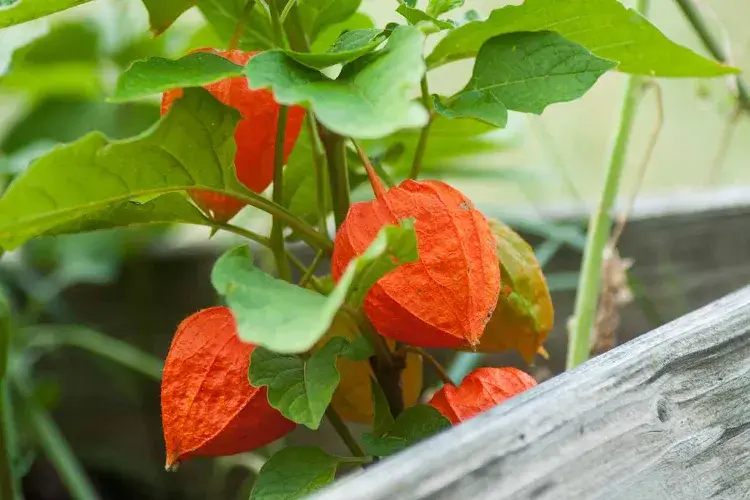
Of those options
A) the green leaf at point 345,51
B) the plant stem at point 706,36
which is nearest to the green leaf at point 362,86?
the green leaf at point 345,51

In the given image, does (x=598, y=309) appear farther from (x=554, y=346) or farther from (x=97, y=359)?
(x=97, y=359)

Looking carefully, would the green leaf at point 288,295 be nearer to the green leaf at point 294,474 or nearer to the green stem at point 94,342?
the green leaf at point 294,474

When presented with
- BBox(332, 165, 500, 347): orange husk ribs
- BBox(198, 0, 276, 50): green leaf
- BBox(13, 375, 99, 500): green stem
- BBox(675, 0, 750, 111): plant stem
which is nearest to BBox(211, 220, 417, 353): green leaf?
BBox(332, 165, 500, 347): orange husk ribs

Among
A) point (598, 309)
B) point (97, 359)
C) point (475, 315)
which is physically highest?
point (475, 315)

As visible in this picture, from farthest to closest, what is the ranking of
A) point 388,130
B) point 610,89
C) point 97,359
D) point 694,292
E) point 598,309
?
point 610,89
point 97,359
point 694,292
point 598,309
point 388,130

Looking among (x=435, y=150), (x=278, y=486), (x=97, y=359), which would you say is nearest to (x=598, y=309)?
(x=435, y=150)
